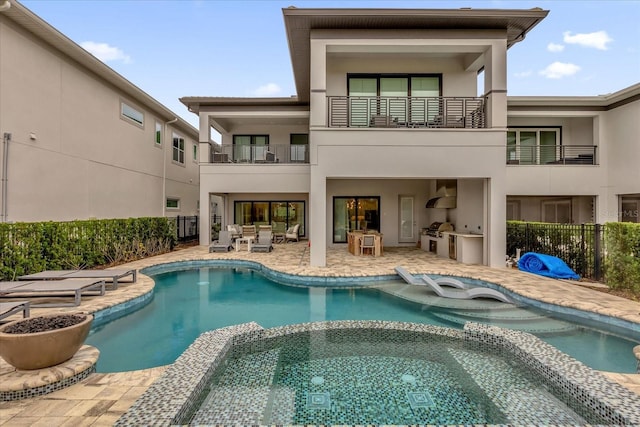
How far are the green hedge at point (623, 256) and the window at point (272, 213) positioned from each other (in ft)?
47.3

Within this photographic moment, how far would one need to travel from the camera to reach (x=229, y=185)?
16.0 metres

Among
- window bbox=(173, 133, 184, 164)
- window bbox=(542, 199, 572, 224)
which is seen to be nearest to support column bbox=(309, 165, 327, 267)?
window bbox=(173, 133, 184, 164)

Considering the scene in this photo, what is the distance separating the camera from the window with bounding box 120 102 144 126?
14445 millimetres

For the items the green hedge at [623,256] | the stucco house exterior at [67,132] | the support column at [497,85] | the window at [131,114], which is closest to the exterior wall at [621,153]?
the support column at [497,85]

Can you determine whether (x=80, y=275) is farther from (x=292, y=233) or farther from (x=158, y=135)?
(x=158, y=135)

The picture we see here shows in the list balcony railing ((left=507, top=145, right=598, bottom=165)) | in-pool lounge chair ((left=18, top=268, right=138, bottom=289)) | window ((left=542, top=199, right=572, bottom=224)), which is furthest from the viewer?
window ((left=542, top=199, right=572, bottom=224))

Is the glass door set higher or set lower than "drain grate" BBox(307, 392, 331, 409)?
higher

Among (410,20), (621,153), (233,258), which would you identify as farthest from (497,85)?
(233,258)

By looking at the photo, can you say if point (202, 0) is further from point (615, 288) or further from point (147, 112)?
point (615, 288)

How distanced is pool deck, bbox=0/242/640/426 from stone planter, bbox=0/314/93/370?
0.13 m

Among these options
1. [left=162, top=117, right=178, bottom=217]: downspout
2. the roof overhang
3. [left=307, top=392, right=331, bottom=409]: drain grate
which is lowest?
[left=307, top=392, right=331, bottom=409]: drain grate

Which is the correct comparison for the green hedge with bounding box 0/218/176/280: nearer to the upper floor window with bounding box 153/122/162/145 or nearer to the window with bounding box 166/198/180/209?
the window with bounding box 166/198/180/209

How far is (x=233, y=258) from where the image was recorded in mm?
12359

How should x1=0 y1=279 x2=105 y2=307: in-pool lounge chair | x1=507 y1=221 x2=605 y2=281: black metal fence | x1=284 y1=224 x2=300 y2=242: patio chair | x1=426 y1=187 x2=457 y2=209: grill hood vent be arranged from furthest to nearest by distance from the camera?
x1=284 y1=224 x2=300 y2=242: patio chair → x1=426 y1=187 x2=457 y2=209: grill hood vent → x1=507 y1=221 x2=605 y2=281: black metal fence → x1=0 y1=279 x2=105 y2=307: in-pool lounge chair
